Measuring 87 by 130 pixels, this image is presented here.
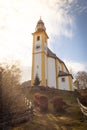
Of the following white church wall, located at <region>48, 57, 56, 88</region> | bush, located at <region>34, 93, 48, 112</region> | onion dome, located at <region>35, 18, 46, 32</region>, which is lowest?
bush, located at <region>34, 93, 48, 112</region>

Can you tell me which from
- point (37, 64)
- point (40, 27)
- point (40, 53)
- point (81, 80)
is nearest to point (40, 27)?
point (40, 27)

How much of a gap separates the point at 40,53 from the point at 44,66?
344 cm

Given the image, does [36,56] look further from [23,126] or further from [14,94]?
[23,126]

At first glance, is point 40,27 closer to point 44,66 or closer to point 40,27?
point 40,27

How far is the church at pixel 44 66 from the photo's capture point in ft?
143

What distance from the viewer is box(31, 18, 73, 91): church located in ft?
143

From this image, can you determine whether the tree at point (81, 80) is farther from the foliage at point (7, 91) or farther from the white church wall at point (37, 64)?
the foliage at point (7, 91)

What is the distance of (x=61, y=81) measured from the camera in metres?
46.4

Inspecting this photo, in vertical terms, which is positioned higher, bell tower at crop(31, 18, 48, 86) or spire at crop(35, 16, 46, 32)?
spire at crop(35, 16, 46, 32)

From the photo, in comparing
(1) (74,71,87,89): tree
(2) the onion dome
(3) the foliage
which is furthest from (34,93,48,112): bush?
(1) (74,71,87,89): tree

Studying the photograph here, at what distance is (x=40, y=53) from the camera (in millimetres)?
45156

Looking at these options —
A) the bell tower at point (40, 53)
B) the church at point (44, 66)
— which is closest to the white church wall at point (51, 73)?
the church at point (44, 66)

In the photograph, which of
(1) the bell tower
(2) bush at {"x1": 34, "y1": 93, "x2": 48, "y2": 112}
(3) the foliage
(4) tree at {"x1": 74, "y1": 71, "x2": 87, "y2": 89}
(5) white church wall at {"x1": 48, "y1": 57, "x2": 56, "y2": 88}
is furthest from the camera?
(4) tree at {"x1": 74, "y1": 71, "x2": 87, "y2": 89}

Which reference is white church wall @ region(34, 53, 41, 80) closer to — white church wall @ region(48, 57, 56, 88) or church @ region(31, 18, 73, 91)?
church @ region(31, 18, 73, 91)
